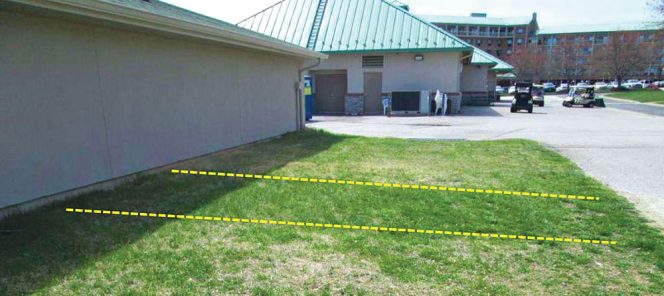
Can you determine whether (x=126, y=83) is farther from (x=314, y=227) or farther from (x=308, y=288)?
(x=308, y=288)

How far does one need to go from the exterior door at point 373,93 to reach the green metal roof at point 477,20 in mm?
71753

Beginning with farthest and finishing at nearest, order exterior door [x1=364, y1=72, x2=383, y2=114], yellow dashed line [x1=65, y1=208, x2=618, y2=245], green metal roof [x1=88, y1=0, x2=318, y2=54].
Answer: exterior door [x1=364, y1=72, x2=383, y2=114] < green metal roof [x1=88, y1=0, x2=318, y2=54] < yellow dashed line [x1=65, y1=208, x2=618, y2=245]

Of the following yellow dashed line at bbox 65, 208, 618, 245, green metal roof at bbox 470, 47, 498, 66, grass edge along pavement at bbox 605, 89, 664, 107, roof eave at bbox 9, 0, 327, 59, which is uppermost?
green metal roof at bbox 470, 47, 498, 66

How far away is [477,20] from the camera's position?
92.6 meters

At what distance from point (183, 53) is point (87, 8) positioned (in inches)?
110

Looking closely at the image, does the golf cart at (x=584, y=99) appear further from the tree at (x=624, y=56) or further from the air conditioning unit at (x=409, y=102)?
the tree at (x=624, y=56)

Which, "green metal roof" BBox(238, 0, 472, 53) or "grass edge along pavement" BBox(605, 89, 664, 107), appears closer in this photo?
"green metal roof" BBox(238, 0, 472, 53)

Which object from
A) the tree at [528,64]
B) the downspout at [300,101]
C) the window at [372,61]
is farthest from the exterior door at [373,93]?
the tree at [528,64]

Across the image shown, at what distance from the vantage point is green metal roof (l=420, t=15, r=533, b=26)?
8829 cm

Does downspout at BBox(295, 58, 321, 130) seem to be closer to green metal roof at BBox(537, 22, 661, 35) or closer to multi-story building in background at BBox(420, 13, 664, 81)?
multi-story building in background at BBox(420, 13, 664, 81)

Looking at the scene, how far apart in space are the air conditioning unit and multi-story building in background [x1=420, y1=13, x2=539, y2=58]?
251 feet

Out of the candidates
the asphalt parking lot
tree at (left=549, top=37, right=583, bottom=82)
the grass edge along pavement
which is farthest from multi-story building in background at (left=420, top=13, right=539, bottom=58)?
the asphalt parking lot

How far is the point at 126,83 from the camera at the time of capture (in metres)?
5.98

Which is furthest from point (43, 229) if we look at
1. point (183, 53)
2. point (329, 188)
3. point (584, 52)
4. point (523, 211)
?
point (584, 52)
